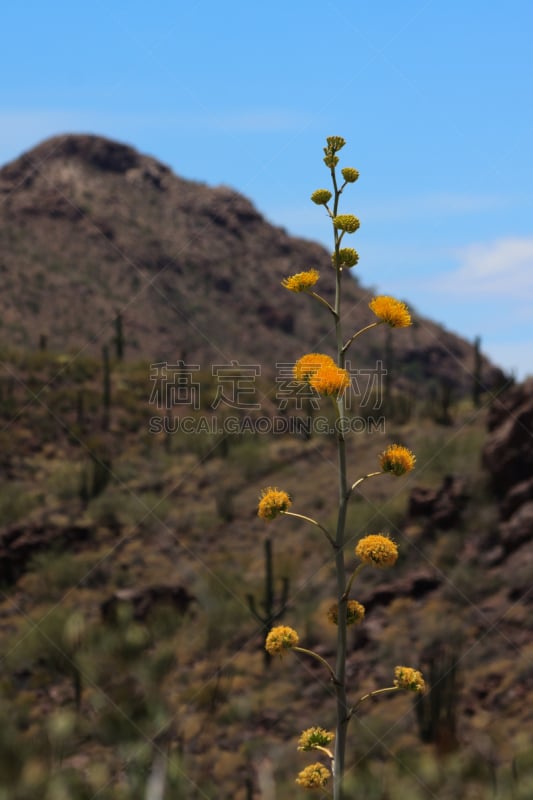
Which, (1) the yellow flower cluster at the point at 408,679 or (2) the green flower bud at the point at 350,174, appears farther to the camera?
(2) the green flower bud at the point at 350,174

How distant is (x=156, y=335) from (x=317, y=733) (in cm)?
5483

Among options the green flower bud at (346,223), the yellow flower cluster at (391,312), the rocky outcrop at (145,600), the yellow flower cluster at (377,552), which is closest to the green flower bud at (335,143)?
the green flower bud at (346,223)

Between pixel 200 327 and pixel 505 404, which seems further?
pixel 200 327

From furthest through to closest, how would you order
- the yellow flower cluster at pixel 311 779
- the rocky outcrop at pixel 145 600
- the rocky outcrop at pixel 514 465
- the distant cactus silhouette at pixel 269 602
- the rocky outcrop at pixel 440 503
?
the rocky outcrop at pixel 440 503
the rocky outcrop at pixel 145 600
the rocky outcrop at pixel 514 465
the distant cactus silhouette at pixel 269 602
the yellow flower cluster at pixel 311 779

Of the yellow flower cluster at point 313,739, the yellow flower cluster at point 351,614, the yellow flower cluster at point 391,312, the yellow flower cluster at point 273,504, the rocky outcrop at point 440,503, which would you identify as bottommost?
the rocky outcrop at point 440,503

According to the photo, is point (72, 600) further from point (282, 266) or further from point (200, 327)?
point (282, 266)

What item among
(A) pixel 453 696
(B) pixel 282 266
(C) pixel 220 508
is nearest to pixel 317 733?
(A) pixel 453 696

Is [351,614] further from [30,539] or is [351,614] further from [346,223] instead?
[30,539]

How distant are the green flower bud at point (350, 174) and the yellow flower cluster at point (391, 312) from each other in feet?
2.04

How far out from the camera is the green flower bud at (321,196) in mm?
3770

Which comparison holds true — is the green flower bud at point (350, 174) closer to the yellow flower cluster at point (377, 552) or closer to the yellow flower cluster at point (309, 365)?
the yellow flower cluster at point (309, 365)

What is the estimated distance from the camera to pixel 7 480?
81.6 feet

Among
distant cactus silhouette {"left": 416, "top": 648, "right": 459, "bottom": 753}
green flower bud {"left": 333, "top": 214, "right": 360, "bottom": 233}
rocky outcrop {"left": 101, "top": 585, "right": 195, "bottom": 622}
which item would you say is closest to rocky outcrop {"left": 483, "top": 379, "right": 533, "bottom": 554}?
distant cactus silhouette {"left": 416, "top": 648, "right": 459, "bottom": 753}

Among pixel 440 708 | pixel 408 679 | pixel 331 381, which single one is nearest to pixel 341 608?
pixel 408 679
